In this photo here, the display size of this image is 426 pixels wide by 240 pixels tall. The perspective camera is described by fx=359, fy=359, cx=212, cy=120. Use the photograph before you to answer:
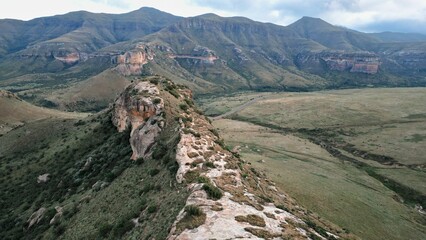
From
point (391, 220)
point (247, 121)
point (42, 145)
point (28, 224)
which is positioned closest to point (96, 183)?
point (28, 224)

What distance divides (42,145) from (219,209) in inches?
2679

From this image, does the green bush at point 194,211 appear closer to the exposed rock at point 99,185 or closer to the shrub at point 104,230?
the shrub at point 104,230

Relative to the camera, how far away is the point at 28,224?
50344 millimetres

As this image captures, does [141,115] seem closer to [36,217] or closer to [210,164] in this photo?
[210,164]

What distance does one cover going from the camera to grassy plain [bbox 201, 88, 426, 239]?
60094 mm

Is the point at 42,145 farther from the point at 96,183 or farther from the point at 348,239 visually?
the point at 348,239

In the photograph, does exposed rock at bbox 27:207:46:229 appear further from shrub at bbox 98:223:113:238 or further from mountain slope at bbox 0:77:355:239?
shrub at bbox 98:223:113:238

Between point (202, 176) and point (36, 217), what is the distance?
92.7ft

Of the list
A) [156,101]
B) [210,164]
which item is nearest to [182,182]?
[210,164]

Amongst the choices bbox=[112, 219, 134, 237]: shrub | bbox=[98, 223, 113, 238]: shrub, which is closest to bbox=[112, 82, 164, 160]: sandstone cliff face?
bbox=[98, 223, 113, 238]: shrub

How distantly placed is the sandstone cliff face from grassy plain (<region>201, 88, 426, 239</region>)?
25.8 m

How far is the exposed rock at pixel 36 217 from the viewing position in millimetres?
49344

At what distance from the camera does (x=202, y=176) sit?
37.0 m

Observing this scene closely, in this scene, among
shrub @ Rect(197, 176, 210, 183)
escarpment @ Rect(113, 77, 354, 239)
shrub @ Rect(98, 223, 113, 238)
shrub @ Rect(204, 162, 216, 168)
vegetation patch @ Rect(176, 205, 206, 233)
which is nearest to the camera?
vegetation patch @ Rect(176, 205, 206, 233)
